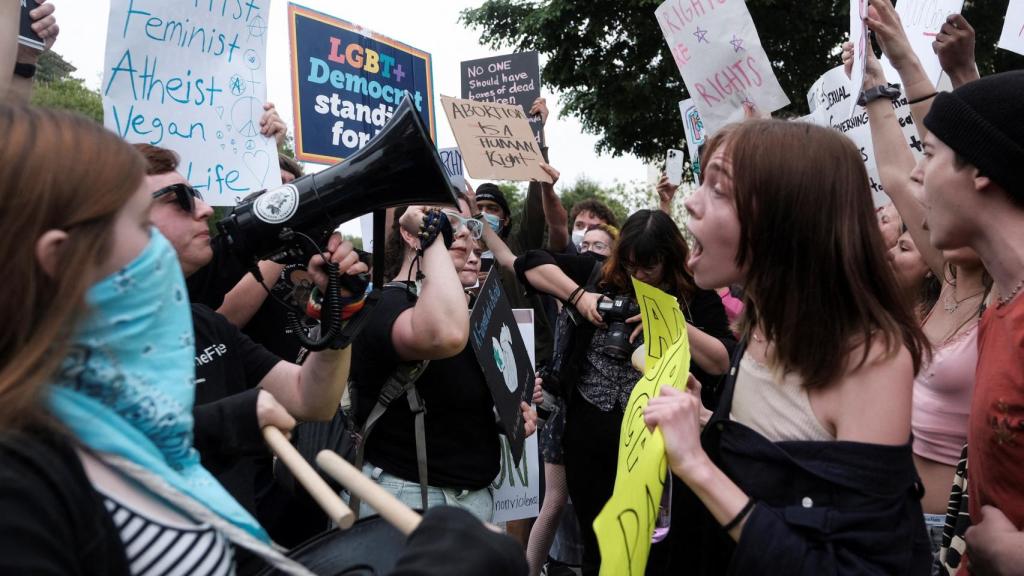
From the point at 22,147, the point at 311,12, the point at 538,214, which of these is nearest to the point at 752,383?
the point at 22,147

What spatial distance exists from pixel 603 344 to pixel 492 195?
207cm

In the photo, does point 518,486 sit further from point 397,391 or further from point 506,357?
point 397,391

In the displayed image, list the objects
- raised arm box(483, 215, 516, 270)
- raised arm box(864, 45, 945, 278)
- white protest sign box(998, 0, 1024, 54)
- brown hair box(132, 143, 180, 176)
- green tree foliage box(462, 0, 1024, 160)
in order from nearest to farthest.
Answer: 1. brown hair box(132, 143, 180, 176)
2. raised arm box(864, 45, 945, 278)
3. white protest sign box(998, 0, 1024, 54)
4. raised arm box(483, 215, 516, 270)
5. green tree foliage box(462, 0, 1024, 160)

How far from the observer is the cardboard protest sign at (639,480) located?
63.6 inches

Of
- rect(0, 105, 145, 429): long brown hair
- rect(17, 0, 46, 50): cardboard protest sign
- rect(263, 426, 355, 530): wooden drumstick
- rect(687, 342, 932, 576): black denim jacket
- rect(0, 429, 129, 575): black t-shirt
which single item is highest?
rect(17, 0, 46, 50): cardboard protest sign

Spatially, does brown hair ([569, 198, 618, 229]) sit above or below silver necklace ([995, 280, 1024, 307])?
below

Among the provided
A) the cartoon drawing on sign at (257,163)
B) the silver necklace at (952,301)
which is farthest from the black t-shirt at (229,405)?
the silver necklace at (952,301)

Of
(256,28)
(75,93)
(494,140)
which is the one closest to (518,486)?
(494,140)

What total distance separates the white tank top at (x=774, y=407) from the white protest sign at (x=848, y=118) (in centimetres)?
217

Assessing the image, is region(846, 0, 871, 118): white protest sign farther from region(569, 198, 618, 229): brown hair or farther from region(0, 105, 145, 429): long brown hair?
region(569, 198, 618, 229): brown hair

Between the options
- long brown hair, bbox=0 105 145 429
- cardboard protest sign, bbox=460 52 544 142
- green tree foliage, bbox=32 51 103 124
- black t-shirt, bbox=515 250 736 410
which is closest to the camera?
long brown hair, bbox=0 105 145 429

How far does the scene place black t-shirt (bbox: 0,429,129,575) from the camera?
89 cm

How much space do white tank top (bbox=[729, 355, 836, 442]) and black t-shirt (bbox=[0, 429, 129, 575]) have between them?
1.26 metres

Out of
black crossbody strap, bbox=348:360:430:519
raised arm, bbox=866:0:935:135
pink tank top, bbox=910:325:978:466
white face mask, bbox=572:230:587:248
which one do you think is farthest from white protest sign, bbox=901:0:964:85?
white face mask, bbox=572:230:587:248
